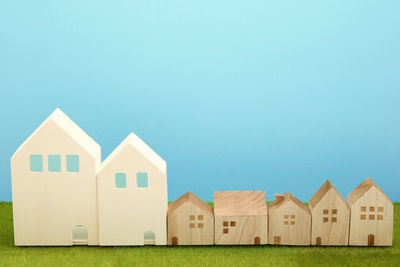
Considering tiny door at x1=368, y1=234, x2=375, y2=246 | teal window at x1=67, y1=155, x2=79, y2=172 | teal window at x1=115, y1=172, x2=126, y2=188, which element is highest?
teal window at x1=67, y1=155, x2=79, y2=172

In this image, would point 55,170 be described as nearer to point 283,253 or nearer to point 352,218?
point 283,253

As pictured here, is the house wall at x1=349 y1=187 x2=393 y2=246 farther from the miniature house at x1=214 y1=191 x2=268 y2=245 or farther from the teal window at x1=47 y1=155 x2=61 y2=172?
the teal window at x1=47 y1=155 x2=61 y2=172

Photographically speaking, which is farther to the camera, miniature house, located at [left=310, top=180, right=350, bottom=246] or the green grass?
miniature house, located at [left=310, top=180, right=350, bottom=246]

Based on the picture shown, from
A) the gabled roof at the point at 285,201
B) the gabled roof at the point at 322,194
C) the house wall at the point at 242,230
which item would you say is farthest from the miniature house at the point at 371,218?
the house wall at the point at 242,230

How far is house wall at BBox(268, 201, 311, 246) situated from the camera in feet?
10.8

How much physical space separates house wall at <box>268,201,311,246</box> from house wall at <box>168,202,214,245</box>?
34 cm

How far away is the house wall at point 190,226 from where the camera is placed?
3293 millimetres

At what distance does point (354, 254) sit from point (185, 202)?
96 centimetres

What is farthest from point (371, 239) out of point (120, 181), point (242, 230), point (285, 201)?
point (120, 181)

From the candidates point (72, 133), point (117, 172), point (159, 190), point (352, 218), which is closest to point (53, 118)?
point (72, 133)

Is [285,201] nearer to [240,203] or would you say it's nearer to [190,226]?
[240,203]

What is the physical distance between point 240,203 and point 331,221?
519 mm

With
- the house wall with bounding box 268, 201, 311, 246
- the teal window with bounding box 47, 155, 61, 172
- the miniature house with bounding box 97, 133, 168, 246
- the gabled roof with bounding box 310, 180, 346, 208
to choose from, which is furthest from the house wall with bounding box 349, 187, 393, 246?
the teal window with bounding box 47, 155, 61, 172

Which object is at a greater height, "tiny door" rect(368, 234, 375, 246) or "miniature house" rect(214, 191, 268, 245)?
"miniature house" rect(214, 191, 268, 245)
